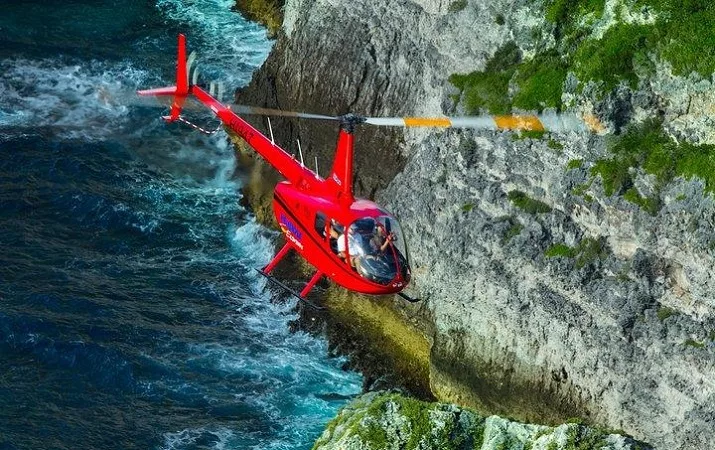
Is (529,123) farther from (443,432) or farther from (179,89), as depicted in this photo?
(179,89)

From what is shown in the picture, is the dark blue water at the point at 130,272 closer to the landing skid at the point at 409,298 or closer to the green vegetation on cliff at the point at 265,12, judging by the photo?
the green vegetation on cliff at the point at 265,12

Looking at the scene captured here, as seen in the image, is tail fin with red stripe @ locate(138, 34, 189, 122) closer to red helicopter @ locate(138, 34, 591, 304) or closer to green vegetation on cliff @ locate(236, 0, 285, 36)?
red helicopter @ locate(138, 34, 591, 304)

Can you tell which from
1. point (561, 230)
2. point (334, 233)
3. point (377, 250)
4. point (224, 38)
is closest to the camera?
point (377, 250)

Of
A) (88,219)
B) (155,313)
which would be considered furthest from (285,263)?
(88,219)

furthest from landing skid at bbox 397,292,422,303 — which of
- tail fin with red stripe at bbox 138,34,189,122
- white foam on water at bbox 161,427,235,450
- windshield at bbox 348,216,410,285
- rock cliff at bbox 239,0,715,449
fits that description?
tail fin with red stripe at bbox 138,34,189,122

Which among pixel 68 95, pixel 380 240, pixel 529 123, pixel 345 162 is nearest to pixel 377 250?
pixel 380 240

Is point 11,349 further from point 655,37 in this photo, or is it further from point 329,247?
point 655,37

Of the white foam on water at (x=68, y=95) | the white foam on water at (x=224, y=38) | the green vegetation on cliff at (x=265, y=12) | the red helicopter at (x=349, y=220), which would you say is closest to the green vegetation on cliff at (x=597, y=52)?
the red helicopter at (x=349, y=220)
